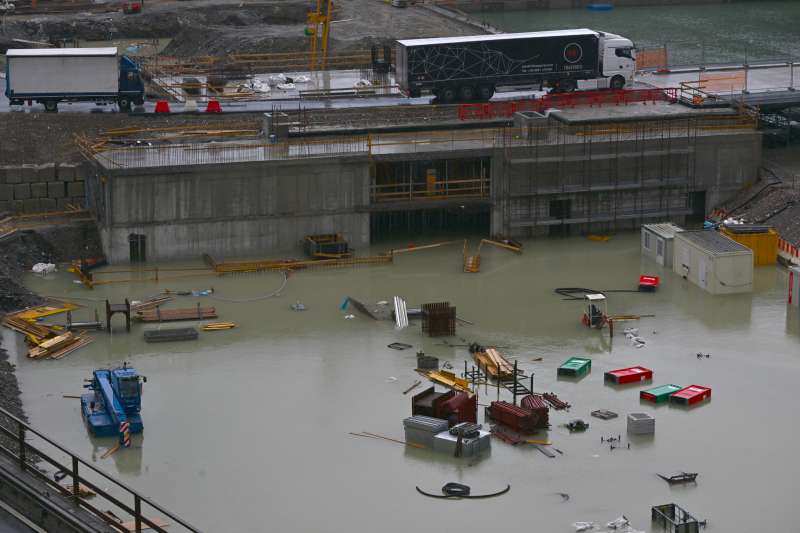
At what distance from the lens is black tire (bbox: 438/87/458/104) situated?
53375 millimetres

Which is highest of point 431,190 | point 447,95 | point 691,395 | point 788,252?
point 447,95

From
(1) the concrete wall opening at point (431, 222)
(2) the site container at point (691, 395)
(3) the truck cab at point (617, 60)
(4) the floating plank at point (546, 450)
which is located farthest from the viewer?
(3) the truck cab at point (617, 60)

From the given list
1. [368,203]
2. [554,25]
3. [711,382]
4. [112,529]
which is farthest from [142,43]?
[112,529]

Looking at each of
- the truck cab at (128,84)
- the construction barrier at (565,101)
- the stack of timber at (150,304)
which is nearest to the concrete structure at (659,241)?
the construction barrier at (565,101)

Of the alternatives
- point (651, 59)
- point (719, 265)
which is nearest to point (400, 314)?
point (719, 265)

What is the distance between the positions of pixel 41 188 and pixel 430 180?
38.5 feet

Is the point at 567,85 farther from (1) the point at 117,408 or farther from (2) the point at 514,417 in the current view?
(1) the point at 117,408

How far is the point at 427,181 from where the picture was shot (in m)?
45.8

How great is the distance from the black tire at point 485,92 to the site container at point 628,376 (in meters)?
22.0

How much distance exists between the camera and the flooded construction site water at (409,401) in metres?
26.8

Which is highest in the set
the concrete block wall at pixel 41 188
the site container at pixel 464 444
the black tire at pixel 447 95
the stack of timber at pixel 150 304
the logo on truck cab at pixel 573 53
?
the logo on truck cab at pixel 573 53

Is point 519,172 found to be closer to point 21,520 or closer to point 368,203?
point 368,203

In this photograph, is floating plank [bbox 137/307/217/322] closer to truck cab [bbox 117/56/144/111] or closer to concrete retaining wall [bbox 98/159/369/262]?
concrete retaining wall [bbox 98/159/369/262]

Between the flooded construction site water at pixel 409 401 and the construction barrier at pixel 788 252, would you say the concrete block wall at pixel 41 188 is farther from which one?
the construction barrier at pixel 788 252
